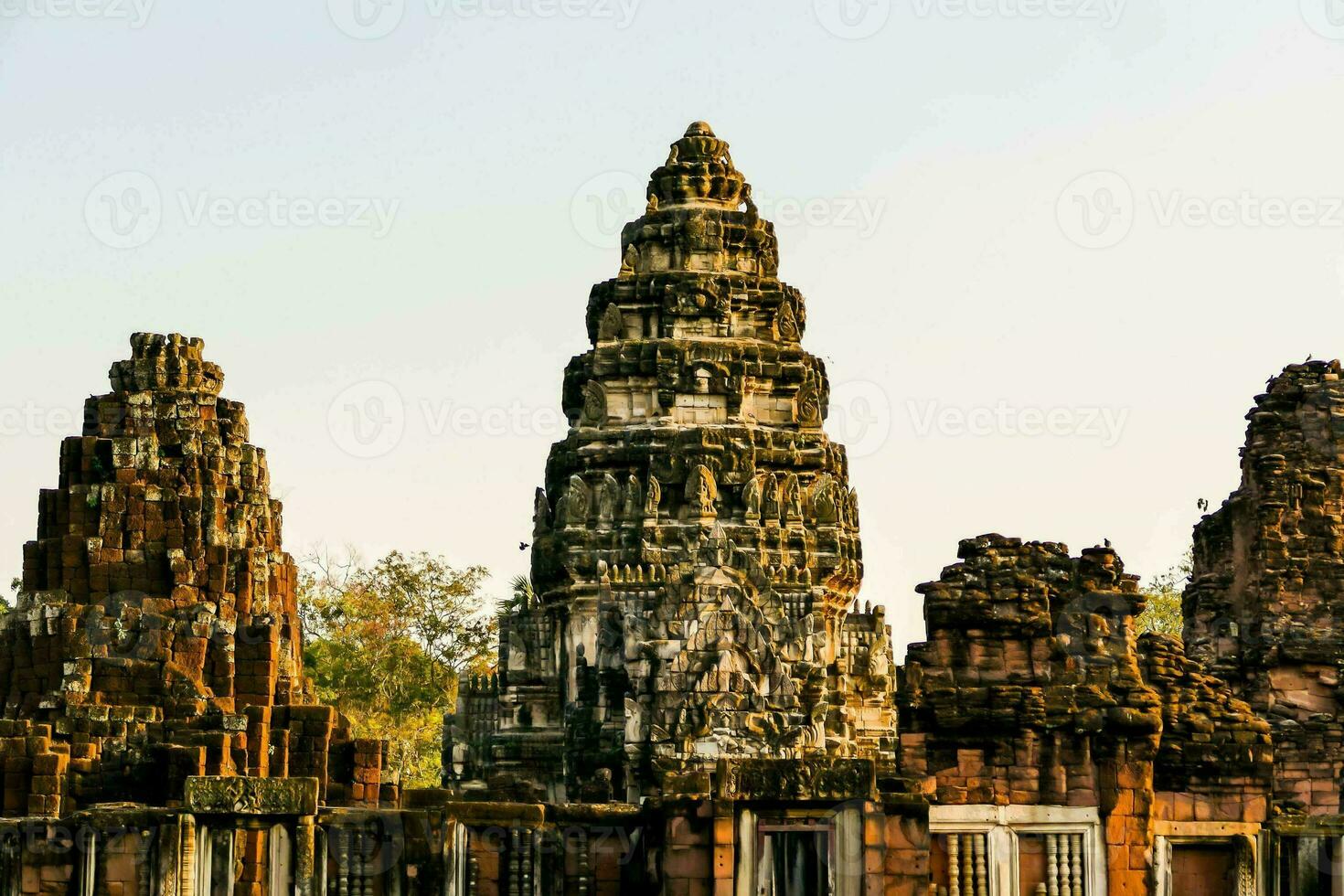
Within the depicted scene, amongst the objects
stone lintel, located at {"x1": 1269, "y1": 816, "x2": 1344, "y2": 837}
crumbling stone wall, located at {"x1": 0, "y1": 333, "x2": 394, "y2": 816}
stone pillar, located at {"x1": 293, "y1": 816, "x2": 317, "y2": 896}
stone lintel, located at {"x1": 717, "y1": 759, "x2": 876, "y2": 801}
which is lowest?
stone pillar, located at {"x1": 293, "y1": 816, "x2": 317, "y2": 896}

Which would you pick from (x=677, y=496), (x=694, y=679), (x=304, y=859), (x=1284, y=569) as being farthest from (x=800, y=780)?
(x=677, y=496)

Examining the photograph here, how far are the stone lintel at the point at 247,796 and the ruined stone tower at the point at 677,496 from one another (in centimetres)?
2491

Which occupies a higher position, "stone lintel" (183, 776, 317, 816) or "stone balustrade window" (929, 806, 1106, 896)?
"stone lintel" (183, 776, 317, 816)

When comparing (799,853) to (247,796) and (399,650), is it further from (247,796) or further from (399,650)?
(399,650)

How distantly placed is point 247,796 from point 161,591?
65.8 feet

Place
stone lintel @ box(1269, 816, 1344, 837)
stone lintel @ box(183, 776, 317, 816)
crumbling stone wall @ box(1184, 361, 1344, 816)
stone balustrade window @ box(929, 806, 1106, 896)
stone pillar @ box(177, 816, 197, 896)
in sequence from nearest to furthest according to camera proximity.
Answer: stone pillar @ box(177, 816, 197, 896) < stone lintel @ box(183, 776, 317, 816) < stone balustrade window @ box(929, 806, 1106, 896) < stone lintel @ box(1269, 816, 1344, 837) < crumbling stone wall @ box(1184, 361, 1344, 816)

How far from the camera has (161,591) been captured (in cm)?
4378

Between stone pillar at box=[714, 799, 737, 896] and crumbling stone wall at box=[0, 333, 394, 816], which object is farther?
crumbling stone wall at box=[0, 333, 394, 816]

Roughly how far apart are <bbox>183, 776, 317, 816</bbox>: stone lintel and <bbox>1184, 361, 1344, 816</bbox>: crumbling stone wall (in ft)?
56.6

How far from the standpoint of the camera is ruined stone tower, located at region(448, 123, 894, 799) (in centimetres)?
5312

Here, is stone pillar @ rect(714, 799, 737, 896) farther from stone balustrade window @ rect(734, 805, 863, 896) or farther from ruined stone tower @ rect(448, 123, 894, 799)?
ruined stone tower @ rect(448, 123, 894, 799)

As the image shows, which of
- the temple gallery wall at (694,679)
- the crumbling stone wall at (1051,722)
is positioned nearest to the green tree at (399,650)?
the temple gallery wall at (694,679)

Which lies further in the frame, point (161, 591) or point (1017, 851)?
point (161, 591)

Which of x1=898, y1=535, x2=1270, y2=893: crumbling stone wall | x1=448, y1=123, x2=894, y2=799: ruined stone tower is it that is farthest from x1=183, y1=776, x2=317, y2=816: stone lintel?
x1=448, y1=123, x2=894, y2=799: ruined stone tower
